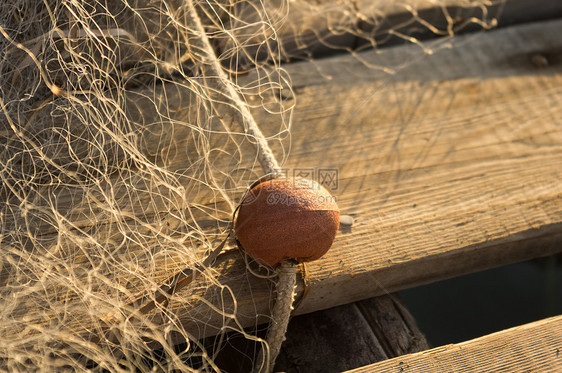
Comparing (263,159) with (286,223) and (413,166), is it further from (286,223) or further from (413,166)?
(413,166)

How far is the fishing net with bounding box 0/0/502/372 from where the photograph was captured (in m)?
1.33

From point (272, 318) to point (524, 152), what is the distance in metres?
1.13

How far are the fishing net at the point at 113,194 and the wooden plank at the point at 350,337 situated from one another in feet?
0.40

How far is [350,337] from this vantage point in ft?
5.13

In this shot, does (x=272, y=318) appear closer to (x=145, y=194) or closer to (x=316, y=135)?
(x=145, y=194)

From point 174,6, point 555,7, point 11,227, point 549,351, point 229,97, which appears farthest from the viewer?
Answer: point 555,7

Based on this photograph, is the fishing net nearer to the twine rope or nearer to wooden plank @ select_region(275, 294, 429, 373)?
the twine rope

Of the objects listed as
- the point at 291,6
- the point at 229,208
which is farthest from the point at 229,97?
the point at 291,6

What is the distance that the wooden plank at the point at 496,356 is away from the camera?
131cm

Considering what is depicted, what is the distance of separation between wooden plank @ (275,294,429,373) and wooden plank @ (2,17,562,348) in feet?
0.19

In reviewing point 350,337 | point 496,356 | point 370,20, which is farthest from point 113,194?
point 370,20

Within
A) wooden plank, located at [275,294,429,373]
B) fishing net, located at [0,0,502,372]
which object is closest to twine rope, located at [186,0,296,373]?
fishing net, located at [0,0,502,372]

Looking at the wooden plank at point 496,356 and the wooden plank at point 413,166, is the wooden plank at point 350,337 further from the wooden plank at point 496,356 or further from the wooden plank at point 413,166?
the wooden plank at point 496,356

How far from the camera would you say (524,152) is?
1931 mm
